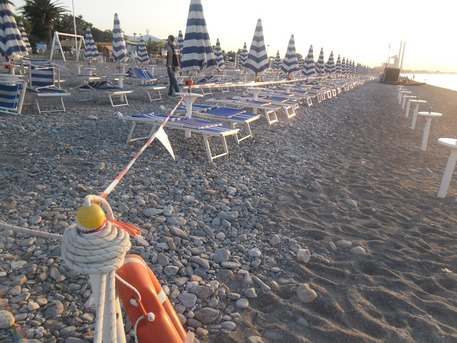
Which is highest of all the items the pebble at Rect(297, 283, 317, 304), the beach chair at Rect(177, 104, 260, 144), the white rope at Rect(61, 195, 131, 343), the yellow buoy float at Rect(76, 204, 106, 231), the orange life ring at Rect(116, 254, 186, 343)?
the yellow buoy float at Rect(76, 204, 106, 231)

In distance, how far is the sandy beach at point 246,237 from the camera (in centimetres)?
200

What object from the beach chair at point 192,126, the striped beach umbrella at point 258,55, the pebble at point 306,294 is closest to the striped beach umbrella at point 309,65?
the striped beach umbrella at point 258,55

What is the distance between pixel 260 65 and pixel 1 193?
7.92 meters

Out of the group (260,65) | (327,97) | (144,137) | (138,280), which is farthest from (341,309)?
(327,97)

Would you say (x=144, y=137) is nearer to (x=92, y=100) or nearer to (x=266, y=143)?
(x=266, y=143)

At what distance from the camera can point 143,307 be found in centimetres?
147

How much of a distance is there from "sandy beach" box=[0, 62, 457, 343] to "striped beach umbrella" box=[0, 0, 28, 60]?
4.22 meters

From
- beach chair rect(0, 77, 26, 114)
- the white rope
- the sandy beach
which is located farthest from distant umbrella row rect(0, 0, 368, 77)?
the white rope

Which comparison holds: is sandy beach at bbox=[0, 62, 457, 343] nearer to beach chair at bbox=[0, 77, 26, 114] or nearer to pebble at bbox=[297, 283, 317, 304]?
pebble at bbox=[297, 283, 317, 304]

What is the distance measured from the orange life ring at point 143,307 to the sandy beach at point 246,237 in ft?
1.30

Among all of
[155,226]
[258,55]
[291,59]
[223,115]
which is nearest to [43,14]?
[291,59]

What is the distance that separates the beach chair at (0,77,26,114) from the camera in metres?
6.43

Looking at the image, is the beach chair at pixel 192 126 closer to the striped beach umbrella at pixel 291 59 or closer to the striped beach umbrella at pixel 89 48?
the striped beach umbrella at pixel 291 59

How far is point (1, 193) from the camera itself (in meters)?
3.12
